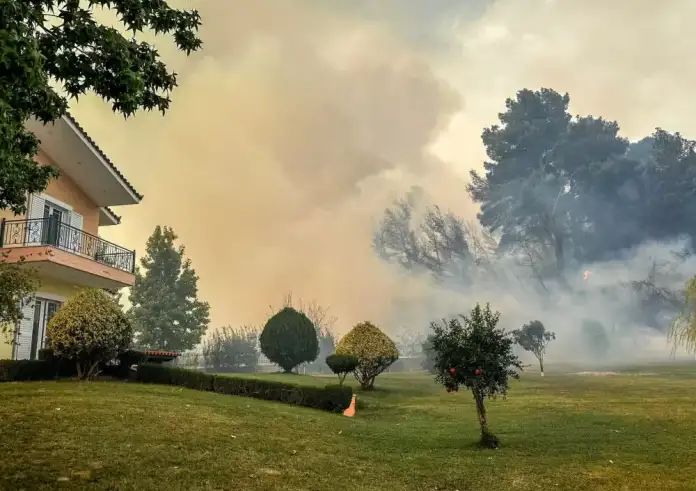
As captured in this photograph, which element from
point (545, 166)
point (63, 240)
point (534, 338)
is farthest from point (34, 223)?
point (545, 166)

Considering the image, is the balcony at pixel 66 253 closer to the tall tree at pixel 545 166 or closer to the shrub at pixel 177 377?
the shrub at pixel 177 377

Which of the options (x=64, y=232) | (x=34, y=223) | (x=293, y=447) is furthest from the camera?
(x=64, y=232)

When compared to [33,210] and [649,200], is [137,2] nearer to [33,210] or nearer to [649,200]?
[33,210]

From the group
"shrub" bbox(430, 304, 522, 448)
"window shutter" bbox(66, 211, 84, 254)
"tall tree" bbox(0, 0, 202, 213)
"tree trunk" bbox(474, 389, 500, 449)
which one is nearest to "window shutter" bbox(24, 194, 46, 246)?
"window shutter" bbox(66, 211, 84, 254)

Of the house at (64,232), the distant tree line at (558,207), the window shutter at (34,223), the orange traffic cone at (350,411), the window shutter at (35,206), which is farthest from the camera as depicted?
the distant tree line at (558,207)

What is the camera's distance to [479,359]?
39.1 ft

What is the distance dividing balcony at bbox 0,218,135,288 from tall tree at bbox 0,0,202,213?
11205 mm

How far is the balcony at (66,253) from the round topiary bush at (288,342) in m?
12.2

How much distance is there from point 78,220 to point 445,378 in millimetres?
18782

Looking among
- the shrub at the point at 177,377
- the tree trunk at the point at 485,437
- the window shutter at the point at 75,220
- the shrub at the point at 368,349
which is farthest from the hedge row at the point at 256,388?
the window shutter at the point at 75,220

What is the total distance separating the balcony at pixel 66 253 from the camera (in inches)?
710

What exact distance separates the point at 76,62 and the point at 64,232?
16170 mm

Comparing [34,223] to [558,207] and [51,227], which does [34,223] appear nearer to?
[51,227]

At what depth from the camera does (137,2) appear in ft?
23.6
